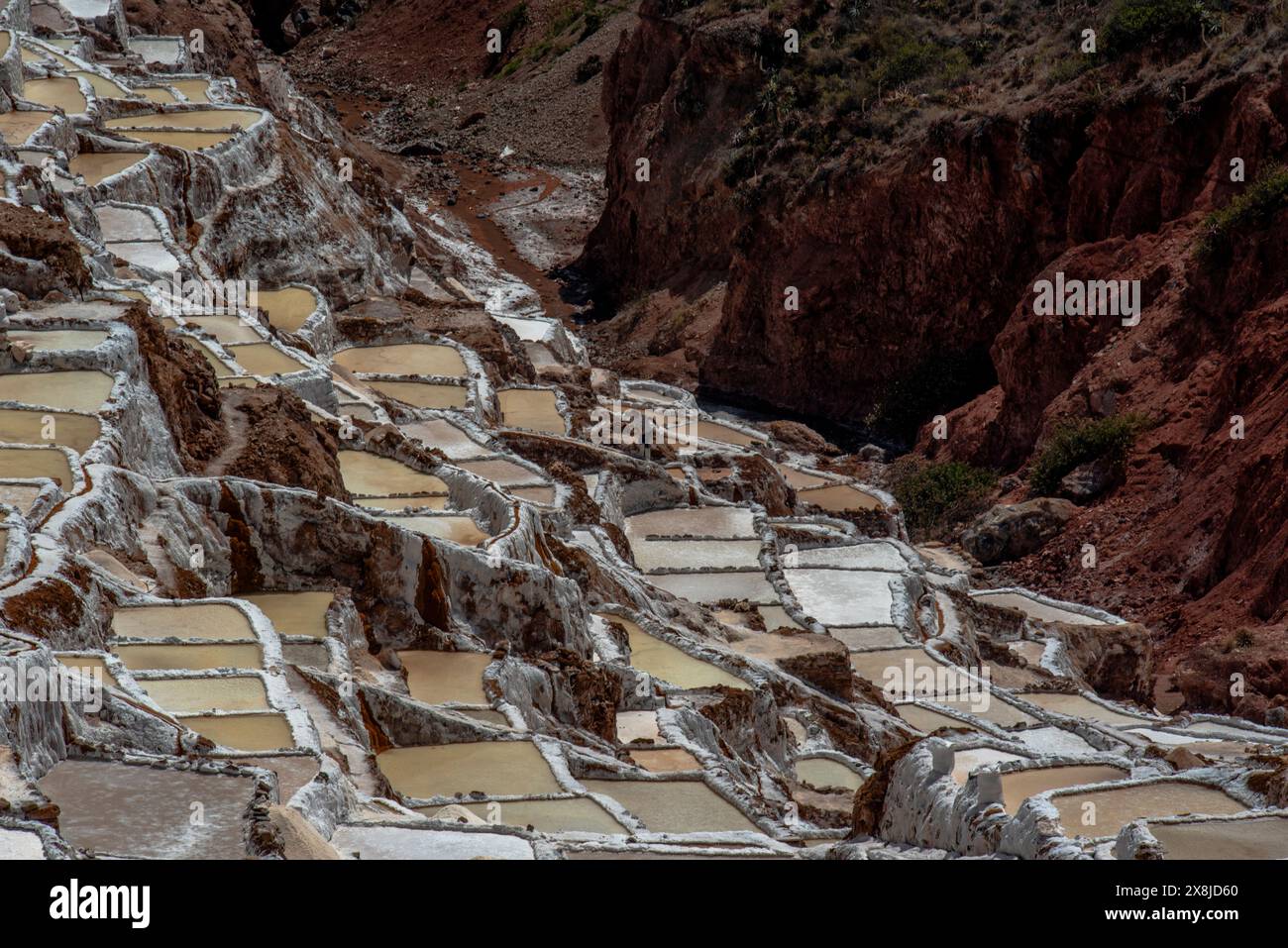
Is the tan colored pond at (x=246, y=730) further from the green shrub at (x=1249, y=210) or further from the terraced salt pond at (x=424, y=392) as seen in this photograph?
the green shrub at (x=1249, y=210)

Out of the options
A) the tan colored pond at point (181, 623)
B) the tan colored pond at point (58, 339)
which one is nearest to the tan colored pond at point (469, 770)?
the tan colored pond at point (181, 623)

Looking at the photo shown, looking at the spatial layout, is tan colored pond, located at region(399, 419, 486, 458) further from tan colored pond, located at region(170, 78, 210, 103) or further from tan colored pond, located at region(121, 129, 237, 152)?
tan colored pond, located at region(170, 78, 210, 103)

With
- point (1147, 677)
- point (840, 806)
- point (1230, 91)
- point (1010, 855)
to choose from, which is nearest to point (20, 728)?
point (1010, 855)

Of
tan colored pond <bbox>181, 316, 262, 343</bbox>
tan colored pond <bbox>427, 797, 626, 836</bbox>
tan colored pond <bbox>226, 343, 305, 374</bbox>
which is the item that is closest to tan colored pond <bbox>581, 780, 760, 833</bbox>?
tan colored pond <bbox>427, 797, 626, 836</bbox>

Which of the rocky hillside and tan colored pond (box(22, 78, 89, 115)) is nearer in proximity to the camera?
the rocky hillside

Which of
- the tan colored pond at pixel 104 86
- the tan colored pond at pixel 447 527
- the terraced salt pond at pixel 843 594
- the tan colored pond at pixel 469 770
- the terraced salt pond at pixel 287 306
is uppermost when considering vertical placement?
the tan colored pond at pixel 104 86

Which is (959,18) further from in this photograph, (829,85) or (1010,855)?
(1010,855)
